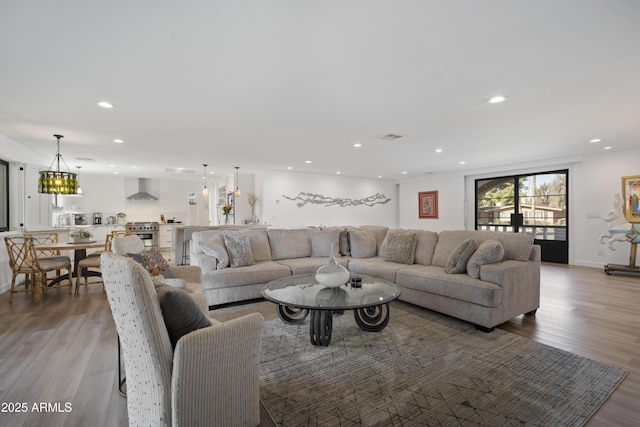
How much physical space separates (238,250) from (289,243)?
3.32ft

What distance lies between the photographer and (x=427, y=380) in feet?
6.74

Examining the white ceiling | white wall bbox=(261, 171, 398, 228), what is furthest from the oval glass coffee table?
white wall bbox=(261, 171, 398, 228)

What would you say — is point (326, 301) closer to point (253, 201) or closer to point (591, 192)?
point (253, 201)

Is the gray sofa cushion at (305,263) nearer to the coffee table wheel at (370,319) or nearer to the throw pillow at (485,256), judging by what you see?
the coffee table wheel at (370,319)

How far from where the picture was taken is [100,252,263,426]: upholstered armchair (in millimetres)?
1229

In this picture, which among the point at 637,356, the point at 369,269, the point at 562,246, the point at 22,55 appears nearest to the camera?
the point at 22,55

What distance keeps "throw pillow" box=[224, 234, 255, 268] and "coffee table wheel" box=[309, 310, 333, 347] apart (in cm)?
173

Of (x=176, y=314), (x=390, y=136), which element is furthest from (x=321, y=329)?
(x=390, y=136)

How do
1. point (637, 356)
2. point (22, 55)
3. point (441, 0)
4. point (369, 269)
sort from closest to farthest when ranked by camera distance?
point (441, 0) → point (22, 55) → point (637, 356) → point (369, 269)

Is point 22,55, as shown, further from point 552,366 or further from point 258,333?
point 552,366

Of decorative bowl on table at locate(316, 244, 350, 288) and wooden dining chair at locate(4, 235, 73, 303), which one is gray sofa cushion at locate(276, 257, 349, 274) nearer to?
decorative bowl on table at locate(316, 244, 350, 288)

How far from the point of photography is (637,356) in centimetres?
241

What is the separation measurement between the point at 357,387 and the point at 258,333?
0.90 meters

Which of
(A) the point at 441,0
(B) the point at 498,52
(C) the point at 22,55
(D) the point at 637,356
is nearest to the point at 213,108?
(C) the point at 22,55
